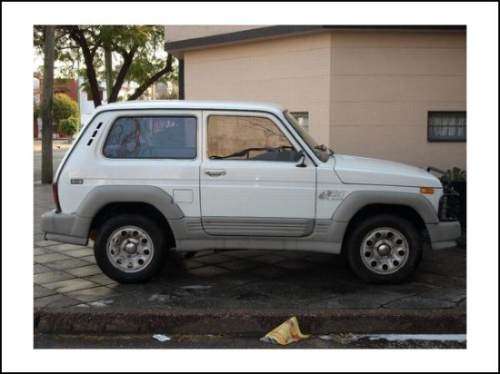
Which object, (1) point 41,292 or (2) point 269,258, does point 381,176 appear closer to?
(2) point 269,258

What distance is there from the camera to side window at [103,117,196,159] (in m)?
6.31

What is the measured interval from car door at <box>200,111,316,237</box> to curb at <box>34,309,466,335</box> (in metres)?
1.13

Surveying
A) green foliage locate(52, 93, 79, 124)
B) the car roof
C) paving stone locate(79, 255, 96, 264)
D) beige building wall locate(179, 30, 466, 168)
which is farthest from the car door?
green foliage locate(52, 93, 79, 124)

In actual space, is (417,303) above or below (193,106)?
below

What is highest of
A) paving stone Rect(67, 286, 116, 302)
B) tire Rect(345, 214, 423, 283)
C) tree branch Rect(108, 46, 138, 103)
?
tree branch Rect(108, 46, 138, 103)

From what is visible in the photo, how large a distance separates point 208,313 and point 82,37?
45.6 ft

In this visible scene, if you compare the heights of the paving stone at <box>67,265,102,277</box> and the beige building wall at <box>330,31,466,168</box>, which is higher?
the beige building wall at <box>330,31,466,168</box>

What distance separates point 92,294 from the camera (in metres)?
6.07

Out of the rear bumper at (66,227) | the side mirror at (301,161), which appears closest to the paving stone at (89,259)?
the rear bumper at (66,227)

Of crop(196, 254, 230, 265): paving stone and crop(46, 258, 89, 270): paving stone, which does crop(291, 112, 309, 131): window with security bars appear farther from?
crop(46, 258, 89, 270): paving stone

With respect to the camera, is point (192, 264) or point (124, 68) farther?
point (124, 68)

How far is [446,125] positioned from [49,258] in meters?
6.81

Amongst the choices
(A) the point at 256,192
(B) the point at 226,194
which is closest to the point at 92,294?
(B) the point at 226,194

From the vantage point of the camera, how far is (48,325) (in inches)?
210
